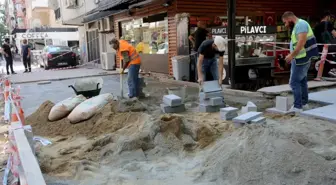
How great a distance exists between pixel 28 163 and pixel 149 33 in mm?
12825

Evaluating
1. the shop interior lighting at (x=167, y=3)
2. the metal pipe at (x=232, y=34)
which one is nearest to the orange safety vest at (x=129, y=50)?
the metal pipe at (x=232, y=34)

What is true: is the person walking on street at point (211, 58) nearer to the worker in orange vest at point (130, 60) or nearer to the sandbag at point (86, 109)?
the worker in orange vest at point (130, 60)

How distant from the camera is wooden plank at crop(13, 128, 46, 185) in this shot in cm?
214

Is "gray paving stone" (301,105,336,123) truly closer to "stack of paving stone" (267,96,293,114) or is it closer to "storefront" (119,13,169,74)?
"stack of paving stone" (267,96,293,114)

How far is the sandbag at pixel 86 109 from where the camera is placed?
6230 millimetres

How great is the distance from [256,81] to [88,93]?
4811mm

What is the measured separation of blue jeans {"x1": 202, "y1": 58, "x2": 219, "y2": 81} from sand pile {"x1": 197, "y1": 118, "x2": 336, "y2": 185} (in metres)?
2.93

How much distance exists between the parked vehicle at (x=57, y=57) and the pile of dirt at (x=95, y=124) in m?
16.2

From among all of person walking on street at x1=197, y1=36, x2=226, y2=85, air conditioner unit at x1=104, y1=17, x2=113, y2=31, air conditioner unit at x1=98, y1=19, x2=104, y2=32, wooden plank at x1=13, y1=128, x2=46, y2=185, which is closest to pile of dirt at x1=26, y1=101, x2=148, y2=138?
person walking on street at x1=197, y1=36, x2=226, y2=85

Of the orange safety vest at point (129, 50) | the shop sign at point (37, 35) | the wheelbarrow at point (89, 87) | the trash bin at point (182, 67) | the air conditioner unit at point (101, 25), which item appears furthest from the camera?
the shop sign at point (37, 35)

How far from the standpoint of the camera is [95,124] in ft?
19.7

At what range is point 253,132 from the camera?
13.5 ft

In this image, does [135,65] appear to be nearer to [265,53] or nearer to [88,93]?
[88,93]

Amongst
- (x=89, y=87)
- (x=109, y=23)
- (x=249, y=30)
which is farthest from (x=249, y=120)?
(x=109, y=23)
